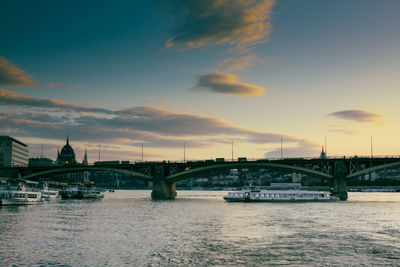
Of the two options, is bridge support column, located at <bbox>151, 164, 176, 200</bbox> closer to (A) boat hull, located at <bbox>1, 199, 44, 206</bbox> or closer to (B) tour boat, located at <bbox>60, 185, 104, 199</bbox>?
(B) tour boat, located at <bbox>60, 185, 104, 199</bbox>

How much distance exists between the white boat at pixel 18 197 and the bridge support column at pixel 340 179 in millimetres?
87281

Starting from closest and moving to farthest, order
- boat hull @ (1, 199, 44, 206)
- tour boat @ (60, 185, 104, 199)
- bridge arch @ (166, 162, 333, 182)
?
1. boat hull @ (1, 199, 44, 206)
2. bridge arch @ (166, 162, 333, 182)
3. tour boat @ (60, 185, 104, 199)

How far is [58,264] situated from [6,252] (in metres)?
7.35

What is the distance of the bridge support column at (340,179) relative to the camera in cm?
13912

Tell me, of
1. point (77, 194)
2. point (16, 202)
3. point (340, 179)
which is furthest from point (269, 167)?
point (16, 202)

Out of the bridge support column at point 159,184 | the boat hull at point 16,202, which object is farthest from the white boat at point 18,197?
the bridge support column at point 159,184

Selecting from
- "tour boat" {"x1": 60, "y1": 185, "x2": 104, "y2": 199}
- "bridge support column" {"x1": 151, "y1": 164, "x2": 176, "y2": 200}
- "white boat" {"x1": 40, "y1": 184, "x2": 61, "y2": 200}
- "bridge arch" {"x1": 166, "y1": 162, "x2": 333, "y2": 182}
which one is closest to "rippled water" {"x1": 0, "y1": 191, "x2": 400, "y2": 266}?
"bridge arch" {"x1": 166, "y1": 162, "x2": 333, "y2": 182}

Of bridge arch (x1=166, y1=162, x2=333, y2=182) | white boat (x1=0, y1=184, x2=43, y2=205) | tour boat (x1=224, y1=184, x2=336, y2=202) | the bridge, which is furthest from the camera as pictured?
bridge arch (x1=166, y1=162, x2=333, y2=182)

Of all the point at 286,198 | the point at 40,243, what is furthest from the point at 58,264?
the point at 286,198

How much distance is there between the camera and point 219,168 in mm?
146750

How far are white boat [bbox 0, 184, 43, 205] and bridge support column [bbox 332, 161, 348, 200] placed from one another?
87281 millimetres

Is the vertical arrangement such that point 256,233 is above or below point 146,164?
below

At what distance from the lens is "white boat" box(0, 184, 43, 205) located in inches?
4268

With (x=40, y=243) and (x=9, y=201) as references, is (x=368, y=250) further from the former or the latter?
(x=9, y=201)
